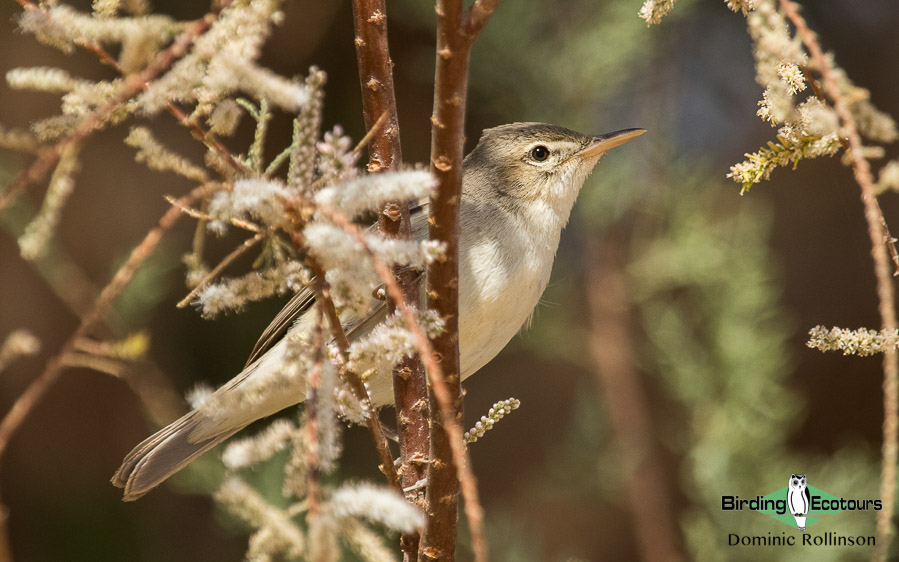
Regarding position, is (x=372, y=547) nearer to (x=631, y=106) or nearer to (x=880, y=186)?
(x=880, y=186)

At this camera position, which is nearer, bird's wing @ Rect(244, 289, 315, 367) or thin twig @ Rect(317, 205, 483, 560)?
thin twig @ Rect(317, 205, 483, 560)

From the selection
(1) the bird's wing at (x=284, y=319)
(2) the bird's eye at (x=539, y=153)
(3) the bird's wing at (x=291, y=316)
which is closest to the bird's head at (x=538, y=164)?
(2) the bird's eye at (x=539, y=153)

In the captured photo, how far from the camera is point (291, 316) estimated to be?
288 cm

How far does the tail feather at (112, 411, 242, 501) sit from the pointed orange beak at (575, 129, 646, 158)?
1.62 m

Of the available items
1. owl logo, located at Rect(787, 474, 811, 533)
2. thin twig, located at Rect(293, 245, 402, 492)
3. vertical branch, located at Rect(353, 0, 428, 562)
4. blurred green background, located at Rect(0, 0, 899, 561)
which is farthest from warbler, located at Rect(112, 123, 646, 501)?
owl logo, located at Rect(787, 474, 811, 533)

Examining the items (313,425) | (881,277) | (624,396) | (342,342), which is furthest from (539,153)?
(313,425)

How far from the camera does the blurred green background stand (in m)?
3.57

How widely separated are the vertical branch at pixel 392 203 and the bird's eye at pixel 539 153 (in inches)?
45.1

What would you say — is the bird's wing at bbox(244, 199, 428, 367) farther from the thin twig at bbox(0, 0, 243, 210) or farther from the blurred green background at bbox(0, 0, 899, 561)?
the thin twig at bbox(0, 0, 243, 210)

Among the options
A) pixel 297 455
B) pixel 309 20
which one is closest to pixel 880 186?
pixel 297 455

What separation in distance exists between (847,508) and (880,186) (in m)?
2.86

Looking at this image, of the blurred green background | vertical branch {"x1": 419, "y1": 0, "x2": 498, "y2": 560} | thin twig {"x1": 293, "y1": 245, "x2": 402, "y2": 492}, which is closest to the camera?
thin twig {"x1": 293, "y1": 245, "x2": 402, "y2": 492}

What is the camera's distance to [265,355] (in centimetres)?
296

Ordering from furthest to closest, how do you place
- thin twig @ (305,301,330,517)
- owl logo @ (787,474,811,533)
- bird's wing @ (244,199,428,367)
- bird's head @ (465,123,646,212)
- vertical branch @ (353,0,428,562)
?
owl logo @ (787,474,811,533)
bird's head @ (465,123,646,212)
bird's wing @ (244,199,428,367)
vertical branch @ (353,0,428,562)
thin twig @ (305,301,330,517)
